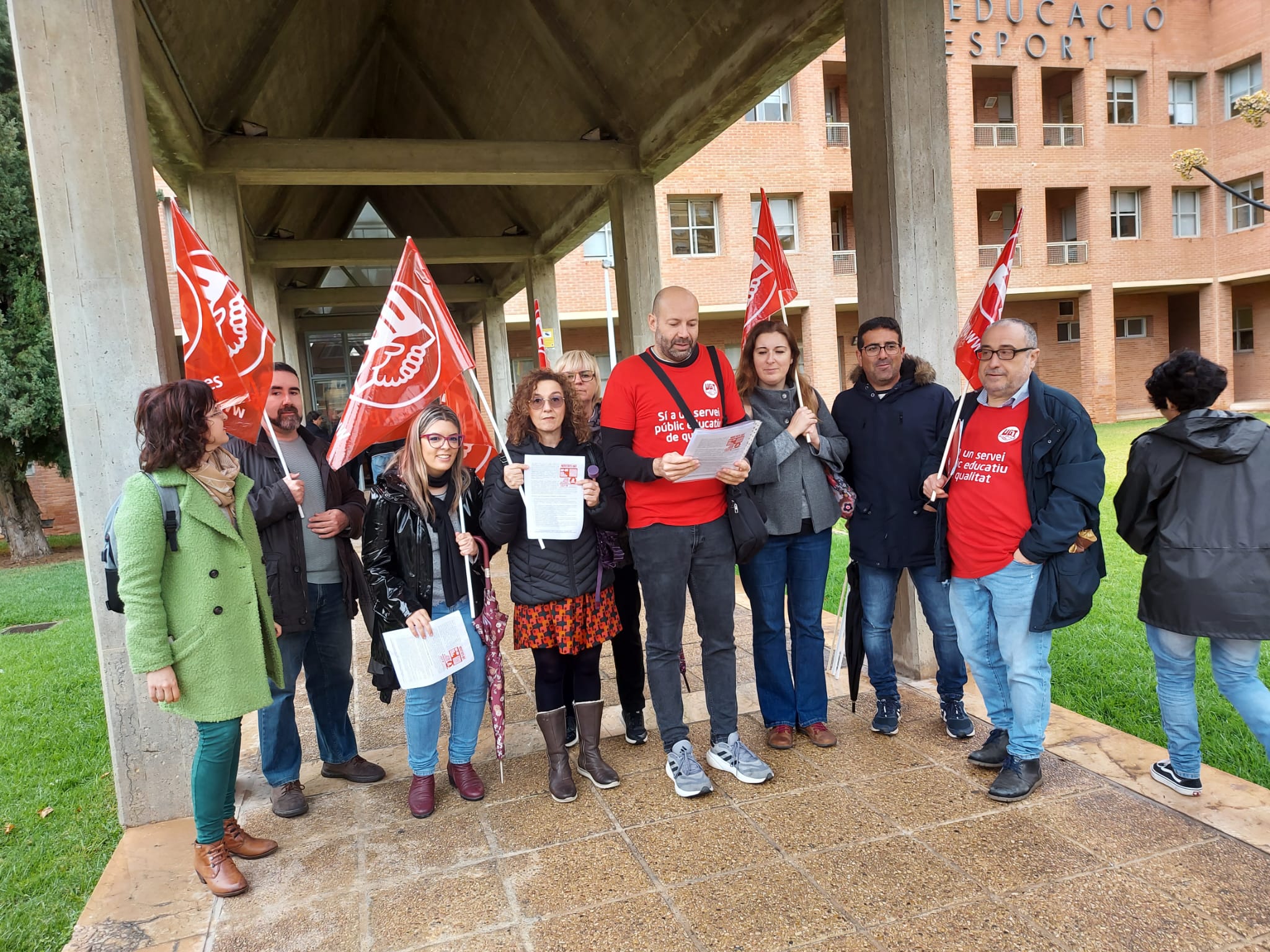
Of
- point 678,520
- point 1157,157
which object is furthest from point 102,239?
point 1157,157

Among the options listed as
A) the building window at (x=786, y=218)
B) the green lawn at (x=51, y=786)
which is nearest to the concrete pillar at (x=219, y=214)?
the green lawn at (x=51, y=786)

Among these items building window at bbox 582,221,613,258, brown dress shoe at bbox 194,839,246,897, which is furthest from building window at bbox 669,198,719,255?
brown dress shoe at bbox 194,839,246,897

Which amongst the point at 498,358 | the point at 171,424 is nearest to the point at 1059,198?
the point at 498,358

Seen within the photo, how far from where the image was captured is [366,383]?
351 centimetres

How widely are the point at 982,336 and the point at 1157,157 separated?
29.0 metres

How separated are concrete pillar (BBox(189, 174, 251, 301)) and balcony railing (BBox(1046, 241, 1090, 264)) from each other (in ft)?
82.1

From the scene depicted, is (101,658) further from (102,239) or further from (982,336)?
(982,336)

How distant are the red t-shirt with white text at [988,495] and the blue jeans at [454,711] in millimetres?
2196

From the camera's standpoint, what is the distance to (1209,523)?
3.16 metres

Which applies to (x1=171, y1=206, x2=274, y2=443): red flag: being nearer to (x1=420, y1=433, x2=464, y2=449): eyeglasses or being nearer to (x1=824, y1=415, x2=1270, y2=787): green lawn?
(x1=420, y1=433, x2=464, y2=449): eyeglasses

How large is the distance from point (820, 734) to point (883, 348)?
1938mm

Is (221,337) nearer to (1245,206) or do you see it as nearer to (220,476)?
(220,476)

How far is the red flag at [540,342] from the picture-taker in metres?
7.67

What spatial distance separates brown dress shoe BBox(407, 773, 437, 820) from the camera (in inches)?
145
